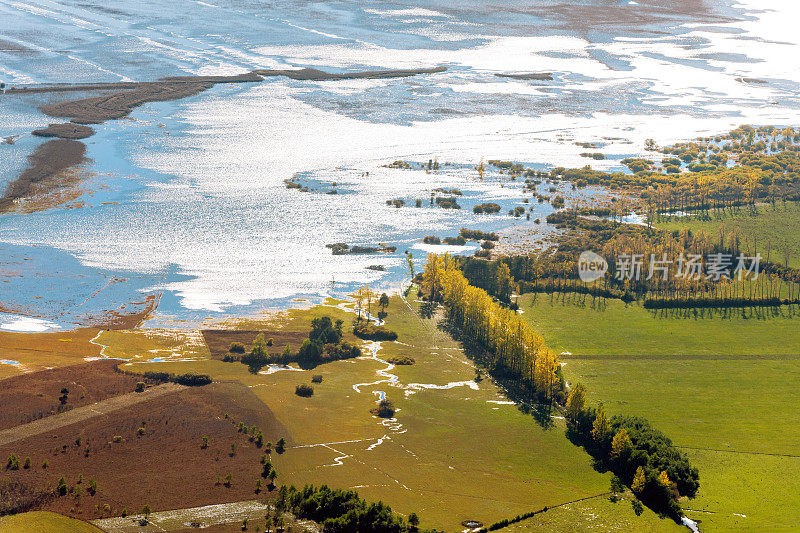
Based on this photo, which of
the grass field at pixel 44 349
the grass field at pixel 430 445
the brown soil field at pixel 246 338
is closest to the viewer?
the grass field at pixel 430 445

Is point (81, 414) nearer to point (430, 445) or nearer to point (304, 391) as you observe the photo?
point (304, 391)

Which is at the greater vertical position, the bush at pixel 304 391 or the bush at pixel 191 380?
the bush at pixel 191 380

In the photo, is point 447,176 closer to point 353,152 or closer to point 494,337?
point 353,152

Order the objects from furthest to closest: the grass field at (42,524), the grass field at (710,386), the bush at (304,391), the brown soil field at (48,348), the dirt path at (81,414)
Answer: the brown soil field at (48,348) < the bush at (304,391) < the grass field at (710,386) < the dirt path at (81,414) < the grass field at (42,524)

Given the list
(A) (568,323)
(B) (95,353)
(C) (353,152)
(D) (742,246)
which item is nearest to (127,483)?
(B) (95,353)

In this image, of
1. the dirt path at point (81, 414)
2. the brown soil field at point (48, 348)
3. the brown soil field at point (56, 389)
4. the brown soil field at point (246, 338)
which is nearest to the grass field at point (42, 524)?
the dirt path at point (81, 414)

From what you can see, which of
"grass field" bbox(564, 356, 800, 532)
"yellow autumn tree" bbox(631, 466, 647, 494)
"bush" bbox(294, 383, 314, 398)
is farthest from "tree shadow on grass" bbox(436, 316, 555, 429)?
"bush" bbox(294, 383, 314, 398)

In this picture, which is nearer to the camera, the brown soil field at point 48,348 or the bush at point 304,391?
the bush at point 304,391

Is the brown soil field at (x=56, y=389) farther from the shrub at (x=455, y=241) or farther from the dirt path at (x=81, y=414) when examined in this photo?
the shrub at (x=455, y=241)
